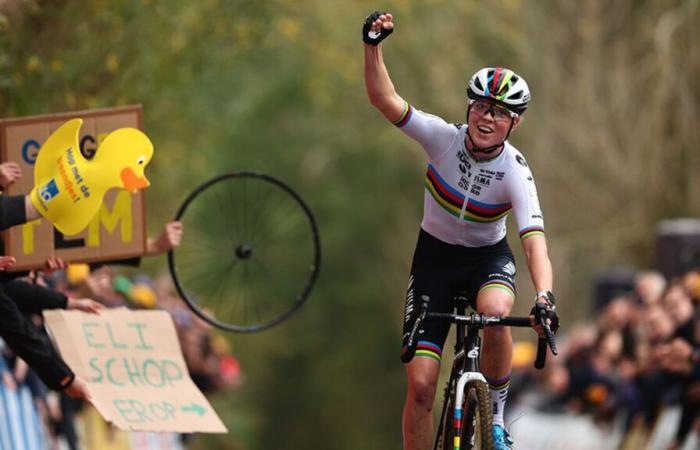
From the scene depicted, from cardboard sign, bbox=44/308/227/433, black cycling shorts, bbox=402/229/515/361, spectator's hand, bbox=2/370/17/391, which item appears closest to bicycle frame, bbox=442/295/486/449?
black cycling shorts, bbox=402/229/515/361

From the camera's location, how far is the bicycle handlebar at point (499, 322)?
8.60 m

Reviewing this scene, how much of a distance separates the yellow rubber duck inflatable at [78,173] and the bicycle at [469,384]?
1996mm

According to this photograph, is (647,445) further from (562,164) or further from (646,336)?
(562,164)

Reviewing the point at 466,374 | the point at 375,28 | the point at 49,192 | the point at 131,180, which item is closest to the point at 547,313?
the point at 466,374

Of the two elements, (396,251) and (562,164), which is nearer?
(562,164)

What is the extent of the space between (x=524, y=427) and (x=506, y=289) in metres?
7.97

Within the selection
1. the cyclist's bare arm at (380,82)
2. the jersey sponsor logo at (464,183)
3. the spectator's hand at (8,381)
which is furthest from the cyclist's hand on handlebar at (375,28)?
the spectator's hand at (8,381)

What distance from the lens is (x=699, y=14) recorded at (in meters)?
24.4

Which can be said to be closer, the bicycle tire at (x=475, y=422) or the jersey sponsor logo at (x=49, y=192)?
the bicycle tire at (x=475, y=422)

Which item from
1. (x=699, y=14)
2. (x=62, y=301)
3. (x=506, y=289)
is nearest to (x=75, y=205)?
(x=62, y=301)

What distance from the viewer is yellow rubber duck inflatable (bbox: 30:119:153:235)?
959cm

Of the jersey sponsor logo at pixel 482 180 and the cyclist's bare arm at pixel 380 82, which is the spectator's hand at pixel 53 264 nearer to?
the cyclist's bare arm at pixel 380 82

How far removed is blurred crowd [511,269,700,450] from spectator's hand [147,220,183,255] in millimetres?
4130

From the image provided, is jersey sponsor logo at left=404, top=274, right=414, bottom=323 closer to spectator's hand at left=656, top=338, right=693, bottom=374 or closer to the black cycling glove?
the black cycling glove
